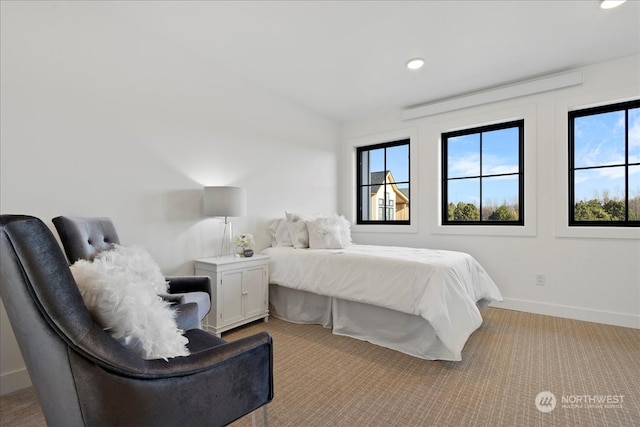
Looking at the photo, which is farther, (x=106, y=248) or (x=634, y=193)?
(x=634, y=193)

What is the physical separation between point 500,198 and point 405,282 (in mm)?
2042

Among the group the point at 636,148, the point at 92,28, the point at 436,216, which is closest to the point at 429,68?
the point at 436,216

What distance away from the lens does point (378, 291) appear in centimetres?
244

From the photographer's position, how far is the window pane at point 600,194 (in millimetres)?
2982

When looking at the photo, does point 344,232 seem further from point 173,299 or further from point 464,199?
point 173,299

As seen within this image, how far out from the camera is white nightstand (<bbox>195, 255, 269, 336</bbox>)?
259 centimetres

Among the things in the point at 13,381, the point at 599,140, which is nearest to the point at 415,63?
the point at 599,140

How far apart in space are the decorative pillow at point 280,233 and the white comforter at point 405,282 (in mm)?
323

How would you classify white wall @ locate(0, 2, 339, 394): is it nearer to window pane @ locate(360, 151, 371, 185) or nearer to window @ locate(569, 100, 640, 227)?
window pane @ locate(360, 151, 371, 185)

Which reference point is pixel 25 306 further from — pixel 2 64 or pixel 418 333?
pixel 418 333

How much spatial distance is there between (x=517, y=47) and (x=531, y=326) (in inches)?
99.0

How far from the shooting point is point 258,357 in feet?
3.66

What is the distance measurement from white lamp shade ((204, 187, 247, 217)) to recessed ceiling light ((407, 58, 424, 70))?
2058 millimetres

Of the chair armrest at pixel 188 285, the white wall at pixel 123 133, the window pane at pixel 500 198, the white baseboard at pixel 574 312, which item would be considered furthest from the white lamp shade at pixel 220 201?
the white baseboard at pixel 574 312
